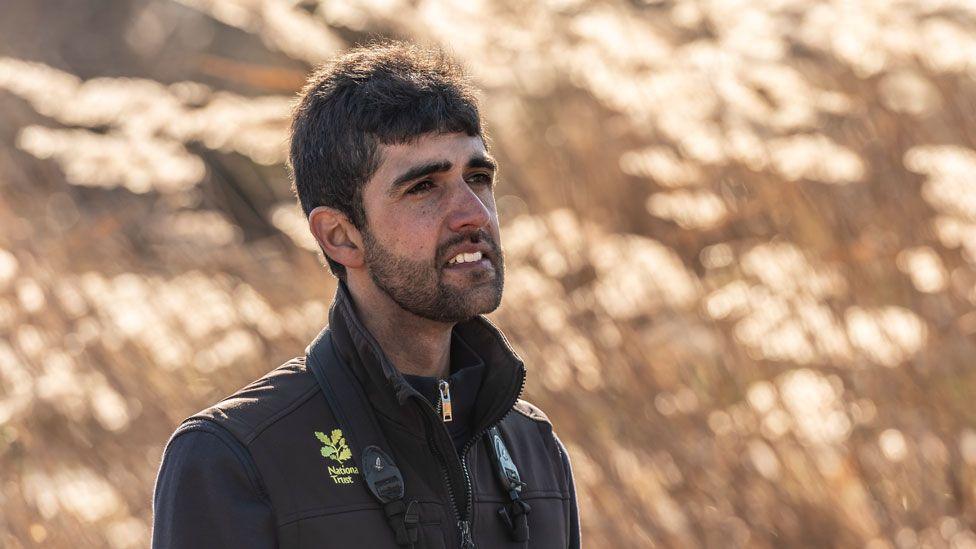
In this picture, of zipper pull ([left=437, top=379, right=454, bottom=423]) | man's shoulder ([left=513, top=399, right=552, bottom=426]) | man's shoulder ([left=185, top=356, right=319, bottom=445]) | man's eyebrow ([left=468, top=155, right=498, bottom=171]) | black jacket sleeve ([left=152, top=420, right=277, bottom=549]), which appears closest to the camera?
black jacket sleeve ([left=152, top=420, right=277, bottom=549])

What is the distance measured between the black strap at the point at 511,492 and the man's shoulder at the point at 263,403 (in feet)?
1.30

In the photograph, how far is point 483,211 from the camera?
2.34 metres

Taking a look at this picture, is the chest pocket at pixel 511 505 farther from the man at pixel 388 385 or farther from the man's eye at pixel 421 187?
the man's eye at pixel 421 187

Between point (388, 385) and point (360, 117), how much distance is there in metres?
0.55

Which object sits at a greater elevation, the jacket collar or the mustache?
the mustache

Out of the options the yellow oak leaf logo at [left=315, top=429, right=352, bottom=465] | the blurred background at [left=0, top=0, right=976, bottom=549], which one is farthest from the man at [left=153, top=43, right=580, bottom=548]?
the blurred background at [left=0, top=0, right=976, bottom=549]

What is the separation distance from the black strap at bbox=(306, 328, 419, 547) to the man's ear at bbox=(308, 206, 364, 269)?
0.55ft

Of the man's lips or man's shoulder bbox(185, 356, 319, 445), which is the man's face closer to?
the man's lips

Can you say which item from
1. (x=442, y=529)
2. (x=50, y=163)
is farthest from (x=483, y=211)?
(x=50, y=163)

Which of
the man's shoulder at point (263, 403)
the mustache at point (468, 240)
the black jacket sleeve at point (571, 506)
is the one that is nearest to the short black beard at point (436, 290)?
the mustache at point (468, 240)

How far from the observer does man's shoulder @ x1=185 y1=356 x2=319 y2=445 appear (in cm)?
208

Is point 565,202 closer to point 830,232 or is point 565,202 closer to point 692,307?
point 692,307

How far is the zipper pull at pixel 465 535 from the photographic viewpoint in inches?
86.3

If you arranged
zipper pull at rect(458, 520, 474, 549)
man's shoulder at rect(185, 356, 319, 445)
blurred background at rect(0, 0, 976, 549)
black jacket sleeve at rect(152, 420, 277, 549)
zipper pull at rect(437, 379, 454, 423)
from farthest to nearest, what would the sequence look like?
blurred background at rect(0, 0, 976, 549), zipper pull at rect(437, 379, 454, 423), zipper pull at rect(458, 520, 474, 549), man's shoulder at rect(185, 356, 319, 445), black jacket sleeve at rect(152, 420, 277, 549)
